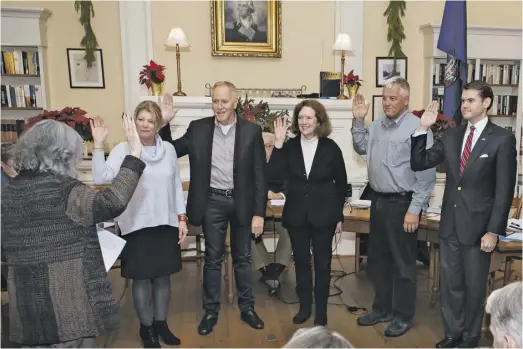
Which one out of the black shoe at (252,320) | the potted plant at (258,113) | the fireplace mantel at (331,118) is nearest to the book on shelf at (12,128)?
the fireplace mantel at (331,118)

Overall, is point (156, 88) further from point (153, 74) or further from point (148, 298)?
point (148, 298)

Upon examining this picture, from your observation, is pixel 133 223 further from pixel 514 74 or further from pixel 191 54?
pixel 514 74

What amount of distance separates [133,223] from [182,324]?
0.98 m

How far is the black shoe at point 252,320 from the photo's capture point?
9.66 feet

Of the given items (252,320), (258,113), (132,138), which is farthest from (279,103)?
(132,138)

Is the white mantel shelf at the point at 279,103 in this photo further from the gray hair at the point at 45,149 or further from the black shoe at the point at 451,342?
the gray hair at the point at 45,149

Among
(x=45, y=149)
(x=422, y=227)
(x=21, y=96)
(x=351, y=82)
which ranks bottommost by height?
(x=422, y=227)

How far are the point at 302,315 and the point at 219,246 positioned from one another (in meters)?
0.75

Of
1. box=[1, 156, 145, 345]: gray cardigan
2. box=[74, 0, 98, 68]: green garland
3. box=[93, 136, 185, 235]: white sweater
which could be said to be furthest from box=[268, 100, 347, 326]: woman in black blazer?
box=[74, 0, 98, 68]: green garland

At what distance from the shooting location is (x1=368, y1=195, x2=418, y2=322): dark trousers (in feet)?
9.13

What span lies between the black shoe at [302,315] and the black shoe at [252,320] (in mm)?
228

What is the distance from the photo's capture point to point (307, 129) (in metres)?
2.77

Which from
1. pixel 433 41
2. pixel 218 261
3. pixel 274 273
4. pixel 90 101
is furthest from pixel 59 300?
pixel 433 41

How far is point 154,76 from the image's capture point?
467 cm
